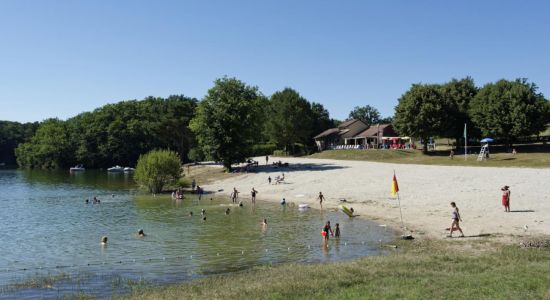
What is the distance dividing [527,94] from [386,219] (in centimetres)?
5820

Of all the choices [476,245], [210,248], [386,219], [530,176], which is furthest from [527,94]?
[210,248]

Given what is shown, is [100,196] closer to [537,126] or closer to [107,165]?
[537,126]

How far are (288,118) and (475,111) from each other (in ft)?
155

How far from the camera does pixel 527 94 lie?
84938mm

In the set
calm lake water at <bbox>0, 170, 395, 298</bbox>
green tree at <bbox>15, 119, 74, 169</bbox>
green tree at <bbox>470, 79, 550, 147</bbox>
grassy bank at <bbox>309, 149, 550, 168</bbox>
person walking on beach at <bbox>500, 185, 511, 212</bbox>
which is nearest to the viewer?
calm lake water at <bbox>0, 170, 395, 298</bbox>

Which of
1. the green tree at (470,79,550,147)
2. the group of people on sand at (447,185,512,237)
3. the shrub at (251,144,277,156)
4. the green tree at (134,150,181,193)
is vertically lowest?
the group of people on sand at (447,185,512,237)

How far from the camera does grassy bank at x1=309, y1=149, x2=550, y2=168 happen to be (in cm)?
6596

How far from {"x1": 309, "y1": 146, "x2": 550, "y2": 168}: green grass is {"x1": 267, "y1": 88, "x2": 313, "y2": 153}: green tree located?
17894mm

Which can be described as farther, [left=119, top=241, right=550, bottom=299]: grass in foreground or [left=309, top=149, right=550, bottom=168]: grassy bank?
[left=309, top=149, right=550, bottom=168]: grassy bank

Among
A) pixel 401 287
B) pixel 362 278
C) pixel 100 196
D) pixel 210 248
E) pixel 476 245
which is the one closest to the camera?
pixel 401 287

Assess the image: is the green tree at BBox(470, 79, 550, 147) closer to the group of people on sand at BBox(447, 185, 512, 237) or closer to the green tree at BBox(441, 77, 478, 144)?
the green tree at BBox(441, 77, 478, 144)

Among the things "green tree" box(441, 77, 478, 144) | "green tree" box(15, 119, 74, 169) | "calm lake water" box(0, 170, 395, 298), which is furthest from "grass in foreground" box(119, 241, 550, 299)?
"green tree" box(15, 119, 74, 169)

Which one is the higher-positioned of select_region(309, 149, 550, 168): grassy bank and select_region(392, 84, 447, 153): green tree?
select_region(392, 84, 447, 153): green tree

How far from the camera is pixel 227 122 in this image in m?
83.2
